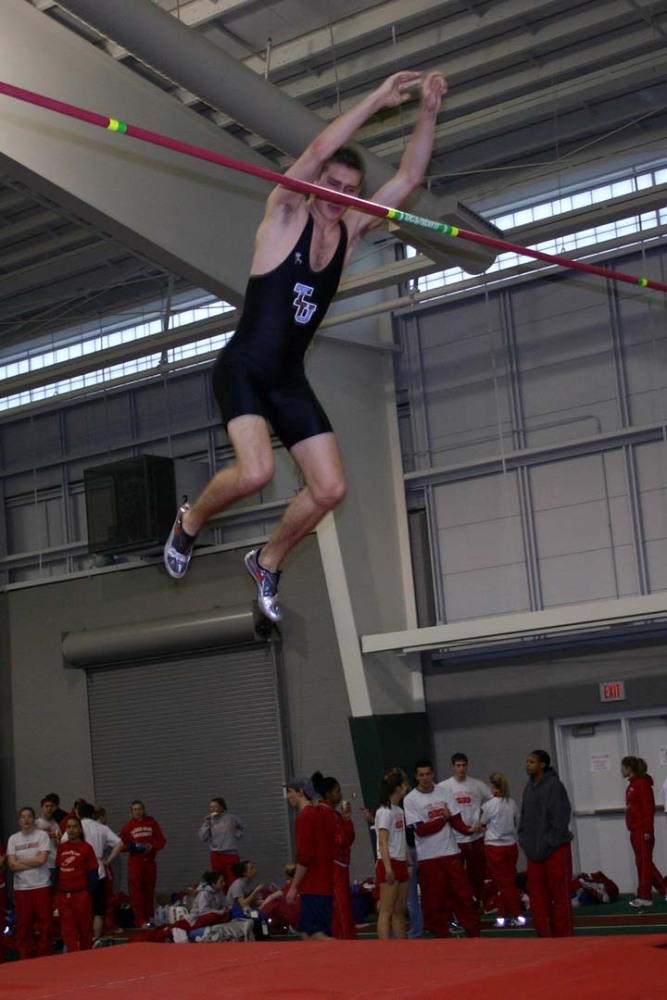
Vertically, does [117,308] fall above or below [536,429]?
above

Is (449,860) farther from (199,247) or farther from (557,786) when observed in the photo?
(199,247)

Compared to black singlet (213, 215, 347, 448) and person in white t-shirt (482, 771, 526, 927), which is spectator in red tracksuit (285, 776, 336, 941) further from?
black singlet (213, 215, 347, 448)

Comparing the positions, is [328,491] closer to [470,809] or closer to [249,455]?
[249,455]

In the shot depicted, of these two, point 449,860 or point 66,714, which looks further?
point 66,714

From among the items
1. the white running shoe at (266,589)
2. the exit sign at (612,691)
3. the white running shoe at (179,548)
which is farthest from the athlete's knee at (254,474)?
the exit sign at (612,691)

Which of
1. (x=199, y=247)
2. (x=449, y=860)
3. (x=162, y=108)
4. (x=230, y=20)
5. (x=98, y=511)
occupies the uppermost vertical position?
(x=230, y=20)

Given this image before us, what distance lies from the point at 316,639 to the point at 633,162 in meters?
7.16

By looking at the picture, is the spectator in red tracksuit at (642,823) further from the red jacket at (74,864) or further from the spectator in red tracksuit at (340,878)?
the red jacket at (74,864)

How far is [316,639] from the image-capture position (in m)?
17.6

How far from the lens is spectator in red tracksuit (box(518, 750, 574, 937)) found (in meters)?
10.5

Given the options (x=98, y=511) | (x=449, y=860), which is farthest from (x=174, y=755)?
(x=449, y=860)

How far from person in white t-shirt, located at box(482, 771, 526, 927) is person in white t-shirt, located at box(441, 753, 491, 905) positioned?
127 millimetres

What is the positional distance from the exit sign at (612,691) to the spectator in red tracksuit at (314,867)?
681cm

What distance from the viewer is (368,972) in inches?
216
